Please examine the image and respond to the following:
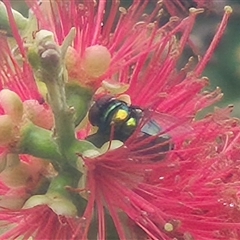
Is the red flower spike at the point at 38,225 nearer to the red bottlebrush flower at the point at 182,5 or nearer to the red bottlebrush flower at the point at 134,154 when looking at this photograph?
the red bottlebrush flower at the point at 134,154

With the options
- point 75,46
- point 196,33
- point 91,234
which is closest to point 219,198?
point 91,234

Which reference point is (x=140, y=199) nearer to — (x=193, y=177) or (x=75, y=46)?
(x=193, y=177)

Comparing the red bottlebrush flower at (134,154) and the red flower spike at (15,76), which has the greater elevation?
the red flower spike at (15,76)

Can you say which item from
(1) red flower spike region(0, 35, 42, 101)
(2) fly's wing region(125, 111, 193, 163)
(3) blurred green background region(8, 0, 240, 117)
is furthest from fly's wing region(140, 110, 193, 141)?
(3) blurred green background region(8, 0, 240, 117)

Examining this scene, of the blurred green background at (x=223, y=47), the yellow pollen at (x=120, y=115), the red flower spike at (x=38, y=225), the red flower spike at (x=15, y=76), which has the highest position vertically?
the red flower spike at (x=15, y=76)

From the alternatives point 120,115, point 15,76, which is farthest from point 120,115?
point 15,76

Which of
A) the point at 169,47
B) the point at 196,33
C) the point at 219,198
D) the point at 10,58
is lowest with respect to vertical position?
the point at 196,33

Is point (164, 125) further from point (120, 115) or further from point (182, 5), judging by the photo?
point (182, 5)

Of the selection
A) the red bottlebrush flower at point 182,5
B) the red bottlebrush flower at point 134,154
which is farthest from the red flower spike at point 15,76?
the red bottlebrush flower at point 182,5
